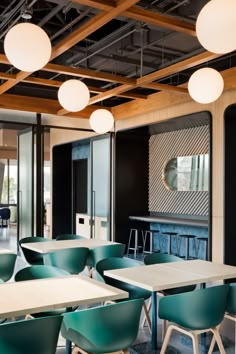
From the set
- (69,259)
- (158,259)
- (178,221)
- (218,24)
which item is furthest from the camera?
(178,221)

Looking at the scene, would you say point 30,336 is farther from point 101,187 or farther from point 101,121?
point 101,187

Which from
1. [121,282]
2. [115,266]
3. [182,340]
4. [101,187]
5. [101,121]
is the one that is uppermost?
[101,121]

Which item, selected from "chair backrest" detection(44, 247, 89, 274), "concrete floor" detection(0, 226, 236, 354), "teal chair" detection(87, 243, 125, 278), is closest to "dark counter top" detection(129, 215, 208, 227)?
"teal chair" detection(87, 243, 125, 278)

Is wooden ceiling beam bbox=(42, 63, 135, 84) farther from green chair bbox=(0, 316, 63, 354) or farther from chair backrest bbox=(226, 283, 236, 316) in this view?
green chair bbox=(0, 316, 63, 354)

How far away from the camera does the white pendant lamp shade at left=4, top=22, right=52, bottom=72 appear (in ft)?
9.21

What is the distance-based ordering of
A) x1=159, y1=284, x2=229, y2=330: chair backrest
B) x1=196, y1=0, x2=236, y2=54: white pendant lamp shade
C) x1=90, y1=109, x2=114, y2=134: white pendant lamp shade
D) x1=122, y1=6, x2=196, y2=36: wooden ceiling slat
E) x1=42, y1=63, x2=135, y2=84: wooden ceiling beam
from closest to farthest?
x1=196, y1=0, x2=236, y2=54: white pendant lamp shade → x1=159, y1=284, x2=229, y2=330: chair backrest → x1=122, y1=6, x2=196, y2=36: wooden ceiling slat → x1=42, y1=63, x2=135, y2=84: wooden ceiling beam → x1=90, y1=109, x2=114, y2=134: white pendant lamp shade

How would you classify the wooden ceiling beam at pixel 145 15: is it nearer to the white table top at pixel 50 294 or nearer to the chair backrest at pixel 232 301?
the white table top at pixel 50 294

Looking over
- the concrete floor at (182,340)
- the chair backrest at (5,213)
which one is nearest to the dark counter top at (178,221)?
the concrete floor at (182,340)

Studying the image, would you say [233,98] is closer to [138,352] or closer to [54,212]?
[138,352]

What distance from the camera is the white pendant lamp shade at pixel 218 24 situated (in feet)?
7.85

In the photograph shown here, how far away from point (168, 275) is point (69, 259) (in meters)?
1.59

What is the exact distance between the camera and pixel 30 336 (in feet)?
6.55

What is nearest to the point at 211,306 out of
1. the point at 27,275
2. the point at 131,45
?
the point at 27,275

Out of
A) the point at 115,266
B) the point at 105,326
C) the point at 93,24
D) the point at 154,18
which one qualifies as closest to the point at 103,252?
the point at 115,266
